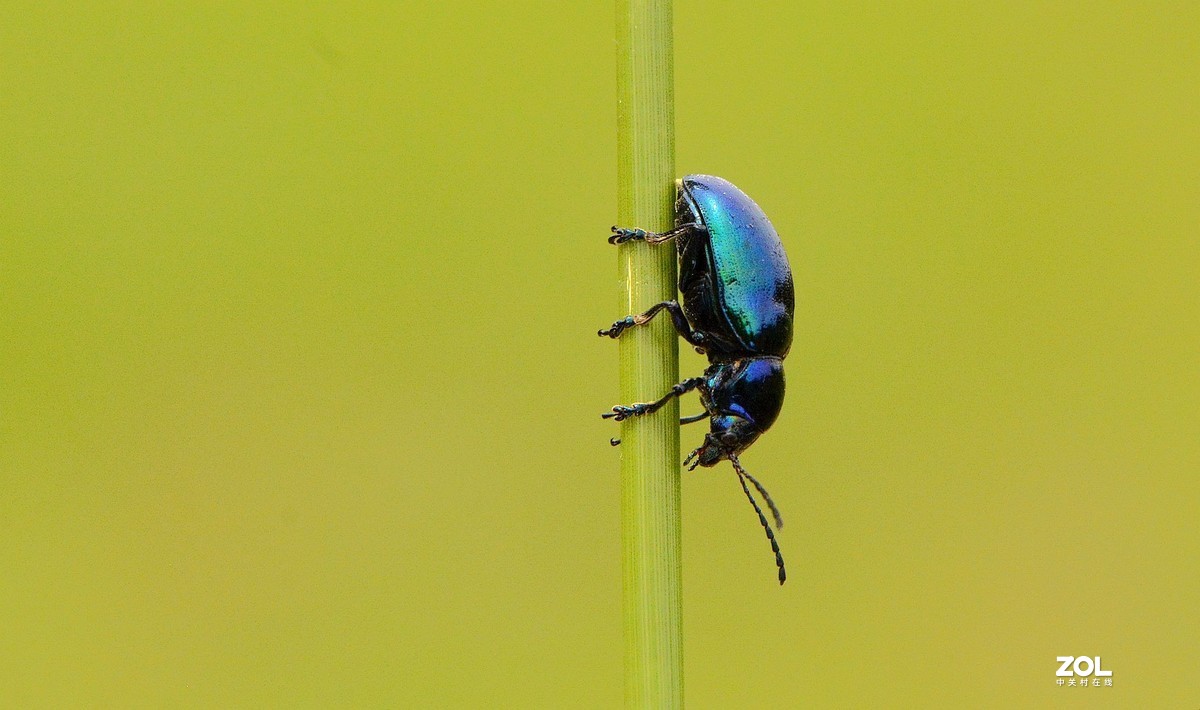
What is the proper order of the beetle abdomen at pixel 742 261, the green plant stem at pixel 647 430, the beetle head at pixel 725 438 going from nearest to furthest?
the green plant stem at pixel 647 430 → the beetle abdomen at pixel 742 261 → the beetle head at pixel 725 438

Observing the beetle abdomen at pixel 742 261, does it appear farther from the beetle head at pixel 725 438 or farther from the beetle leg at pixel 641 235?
the beetle leg at pixel 641 235

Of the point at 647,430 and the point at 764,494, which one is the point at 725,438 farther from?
the point at 647,430

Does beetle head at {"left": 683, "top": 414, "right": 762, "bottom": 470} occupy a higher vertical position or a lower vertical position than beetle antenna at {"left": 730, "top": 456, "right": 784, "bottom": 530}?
higher

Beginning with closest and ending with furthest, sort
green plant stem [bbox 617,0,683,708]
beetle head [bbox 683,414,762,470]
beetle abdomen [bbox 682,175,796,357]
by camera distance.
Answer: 1. green plant stem [bbox 617,0,683,708]
2. beetle abdomen [bbox 682,175,796,357]
3. beetle head [bbox 683,414,762,470]

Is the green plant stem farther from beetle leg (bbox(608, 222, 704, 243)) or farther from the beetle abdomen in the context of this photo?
the beetle abdomen

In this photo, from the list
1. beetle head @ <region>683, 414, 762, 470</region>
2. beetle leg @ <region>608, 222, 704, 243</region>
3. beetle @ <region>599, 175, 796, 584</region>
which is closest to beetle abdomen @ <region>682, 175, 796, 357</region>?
beetle @ <region>599, 175, 796, 584</region>

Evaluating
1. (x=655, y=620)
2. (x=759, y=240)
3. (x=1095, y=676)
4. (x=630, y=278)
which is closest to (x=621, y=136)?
(x=630, y=278)

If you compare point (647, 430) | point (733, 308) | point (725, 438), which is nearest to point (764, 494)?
point (725, 438)

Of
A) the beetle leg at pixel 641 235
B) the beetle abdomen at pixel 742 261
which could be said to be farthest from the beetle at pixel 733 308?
the beetle leg at pixel 641 235
